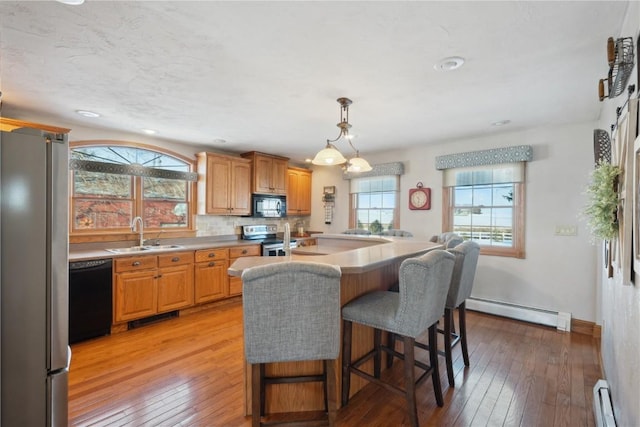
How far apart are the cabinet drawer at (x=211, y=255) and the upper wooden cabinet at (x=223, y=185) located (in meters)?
0.63

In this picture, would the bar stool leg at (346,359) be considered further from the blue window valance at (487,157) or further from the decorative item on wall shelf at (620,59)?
the blue window valance at (487,157)

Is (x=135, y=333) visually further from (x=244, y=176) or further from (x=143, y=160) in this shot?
(x=244, y=176)

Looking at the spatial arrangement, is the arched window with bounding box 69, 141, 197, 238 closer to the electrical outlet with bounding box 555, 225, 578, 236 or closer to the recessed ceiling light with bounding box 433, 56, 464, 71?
the recessed ceiling light with bounding box 433, 56, 464, 71

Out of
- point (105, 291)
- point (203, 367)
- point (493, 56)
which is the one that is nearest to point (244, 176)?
point (105, 291)

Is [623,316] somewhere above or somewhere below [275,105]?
below

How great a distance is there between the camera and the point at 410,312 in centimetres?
172

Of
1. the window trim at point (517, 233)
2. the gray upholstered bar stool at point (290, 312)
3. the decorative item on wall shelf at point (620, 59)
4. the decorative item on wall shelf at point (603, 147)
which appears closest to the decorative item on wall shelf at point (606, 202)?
the decorative item on wall shelf at point (620, 59)

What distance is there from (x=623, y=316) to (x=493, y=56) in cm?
170

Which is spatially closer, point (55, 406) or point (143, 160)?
point (55, 406)

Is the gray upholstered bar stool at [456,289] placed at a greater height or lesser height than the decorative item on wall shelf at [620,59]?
lesser

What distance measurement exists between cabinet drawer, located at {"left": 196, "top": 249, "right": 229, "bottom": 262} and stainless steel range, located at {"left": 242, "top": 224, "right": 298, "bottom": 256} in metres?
0.69

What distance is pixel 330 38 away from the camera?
1779 millimetres

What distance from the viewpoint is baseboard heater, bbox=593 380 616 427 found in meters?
1.59

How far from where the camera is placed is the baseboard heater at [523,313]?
3393 millimetres
